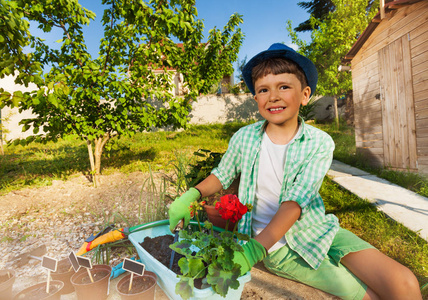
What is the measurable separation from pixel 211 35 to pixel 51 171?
4888 millimetres

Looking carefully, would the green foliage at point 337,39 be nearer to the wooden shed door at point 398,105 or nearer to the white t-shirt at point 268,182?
the wooden shed door at point 398,105

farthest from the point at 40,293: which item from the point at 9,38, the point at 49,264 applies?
the point at 9,38

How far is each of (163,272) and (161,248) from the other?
0.86 ft

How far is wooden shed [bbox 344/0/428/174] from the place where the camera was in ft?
11.9

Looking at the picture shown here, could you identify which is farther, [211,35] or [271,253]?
[211,35]

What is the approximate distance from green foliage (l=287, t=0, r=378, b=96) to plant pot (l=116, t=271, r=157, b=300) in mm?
9244

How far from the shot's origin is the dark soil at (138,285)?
3.24 ft

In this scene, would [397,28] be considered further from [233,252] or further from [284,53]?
[233,252]

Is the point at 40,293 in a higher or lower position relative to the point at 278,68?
lower

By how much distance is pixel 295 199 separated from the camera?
113 cm

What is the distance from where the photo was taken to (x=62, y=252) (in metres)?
2.04

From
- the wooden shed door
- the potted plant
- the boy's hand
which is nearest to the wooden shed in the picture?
the wooden shed door

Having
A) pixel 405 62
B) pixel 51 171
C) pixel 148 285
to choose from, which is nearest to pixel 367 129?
pixel 405 62

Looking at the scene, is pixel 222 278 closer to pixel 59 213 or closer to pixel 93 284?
pixel 93 284
